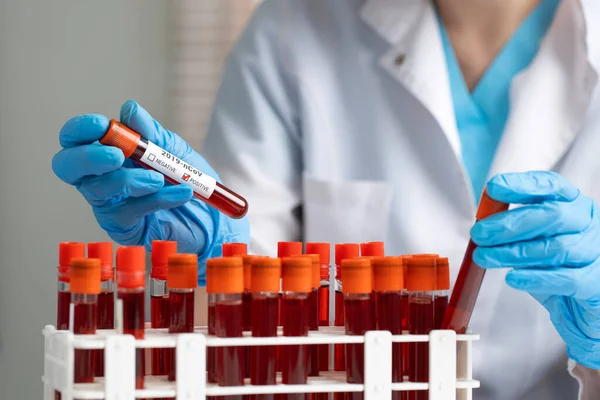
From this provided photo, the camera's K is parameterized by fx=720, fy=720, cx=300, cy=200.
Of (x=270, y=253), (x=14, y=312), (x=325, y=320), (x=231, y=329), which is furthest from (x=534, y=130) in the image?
(x=14, y=312)

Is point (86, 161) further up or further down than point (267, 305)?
further up

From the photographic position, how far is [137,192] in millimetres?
1120

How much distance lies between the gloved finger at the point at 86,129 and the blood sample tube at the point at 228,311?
1.10ft

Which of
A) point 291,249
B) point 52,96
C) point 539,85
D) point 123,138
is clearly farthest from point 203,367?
point 52,96

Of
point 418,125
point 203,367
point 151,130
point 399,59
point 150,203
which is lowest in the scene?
point 203,367

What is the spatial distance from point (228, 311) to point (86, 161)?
40cm

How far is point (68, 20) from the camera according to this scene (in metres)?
2.46

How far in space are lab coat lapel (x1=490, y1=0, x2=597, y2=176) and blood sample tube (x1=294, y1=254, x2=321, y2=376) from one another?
0.80m

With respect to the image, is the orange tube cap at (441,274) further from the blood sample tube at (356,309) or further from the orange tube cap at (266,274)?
the orange tube cap at (266,274)

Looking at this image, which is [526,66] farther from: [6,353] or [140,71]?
[6,353]

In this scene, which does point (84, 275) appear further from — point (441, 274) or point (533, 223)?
point (533, 223)

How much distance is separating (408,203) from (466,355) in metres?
0.81

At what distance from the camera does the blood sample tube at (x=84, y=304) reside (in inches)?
31.8

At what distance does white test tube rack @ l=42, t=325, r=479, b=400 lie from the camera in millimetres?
774
